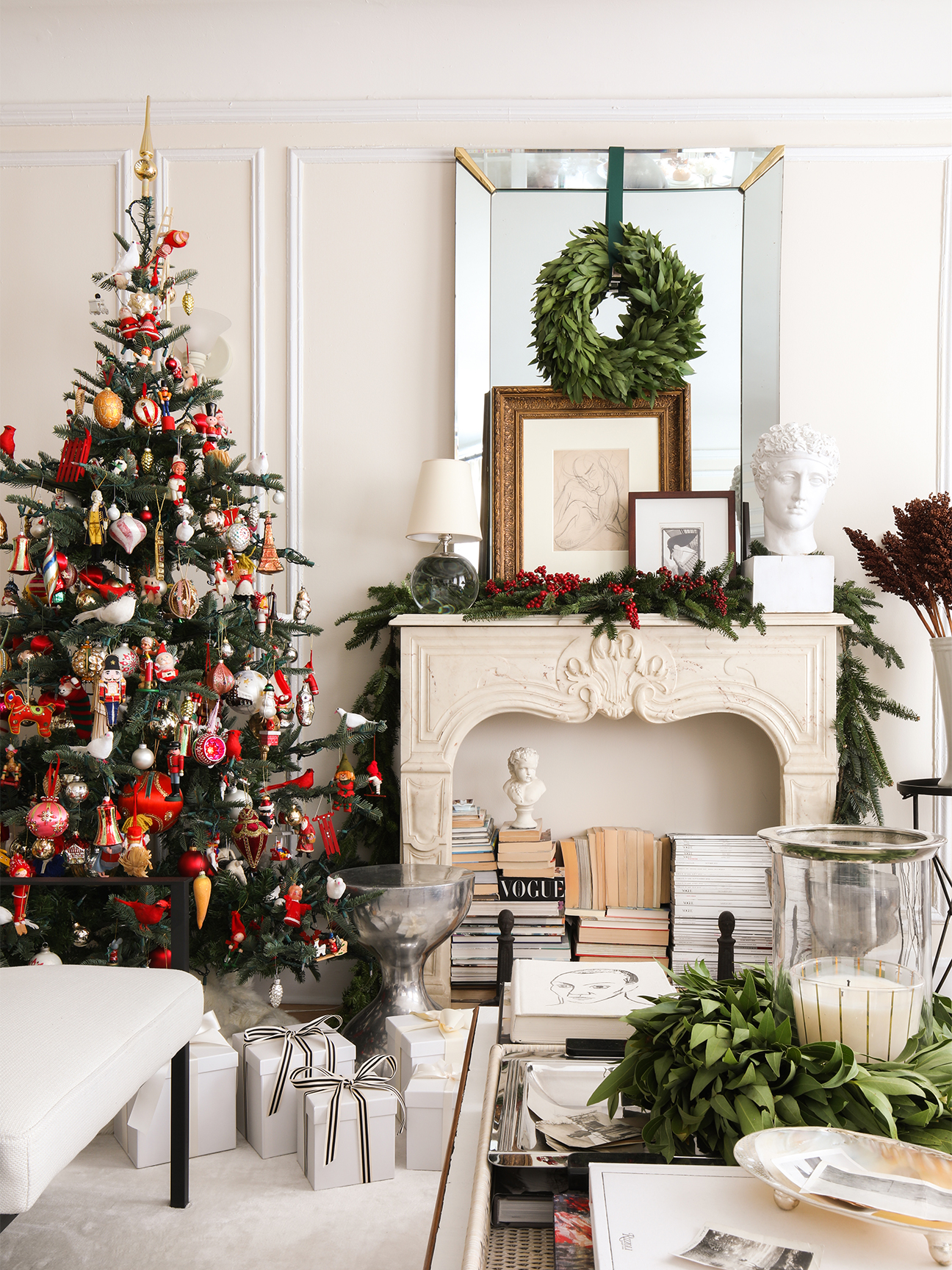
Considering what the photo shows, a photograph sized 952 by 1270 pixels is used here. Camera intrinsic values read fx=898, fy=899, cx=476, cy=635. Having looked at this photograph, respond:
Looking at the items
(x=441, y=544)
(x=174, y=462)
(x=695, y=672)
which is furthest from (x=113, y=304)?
(x=695, y=672)

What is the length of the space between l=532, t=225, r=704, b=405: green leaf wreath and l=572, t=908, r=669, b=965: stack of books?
177 centimetres

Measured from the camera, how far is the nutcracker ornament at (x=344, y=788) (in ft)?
8.66

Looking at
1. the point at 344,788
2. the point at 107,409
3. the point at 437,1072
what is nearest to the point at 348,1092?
the point at 437,1072

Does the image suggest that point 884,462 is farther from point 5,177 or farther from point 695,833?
point 5,177

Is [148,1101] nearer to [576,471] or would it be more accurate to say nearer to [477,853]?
[477,853]

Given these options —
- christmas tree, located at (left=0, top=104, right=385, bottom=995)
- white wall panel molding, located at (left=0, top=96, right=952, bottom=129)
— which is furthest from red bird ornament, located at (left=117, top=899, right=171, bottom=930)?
white wall panel molding, located at (left=0, top=96, right=952, bottom=129)

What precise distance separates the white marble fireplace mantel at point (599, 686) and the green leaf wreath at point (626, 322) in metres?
0.86

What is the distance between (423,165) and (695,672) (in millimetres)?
2075

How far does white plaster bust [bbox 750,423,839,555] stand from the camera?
279 centimetres

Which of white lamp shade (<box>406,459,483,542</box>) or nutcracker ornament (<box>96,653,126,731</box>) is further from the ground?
white lamp shade (<box>406,459,483,542</box>)

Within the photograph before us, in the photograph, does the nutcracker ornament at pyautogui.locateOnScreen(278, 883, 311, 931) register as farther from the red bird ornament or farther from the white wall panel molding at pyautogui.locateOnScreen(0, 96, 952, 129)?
the white wall panel molding at pyautogui.locateOnScreen(0, 96, 952, 129)

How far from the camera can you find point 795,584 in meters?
Answer: 2.86

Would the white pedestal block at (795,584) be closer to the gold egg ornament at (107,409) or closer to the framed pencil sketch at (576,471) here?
the framed pencil sketch at (576,471)

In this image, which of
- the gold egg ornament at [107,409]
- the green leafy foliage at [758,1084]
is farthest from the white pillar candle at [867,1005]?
the gold egg ornament at [107,409]
